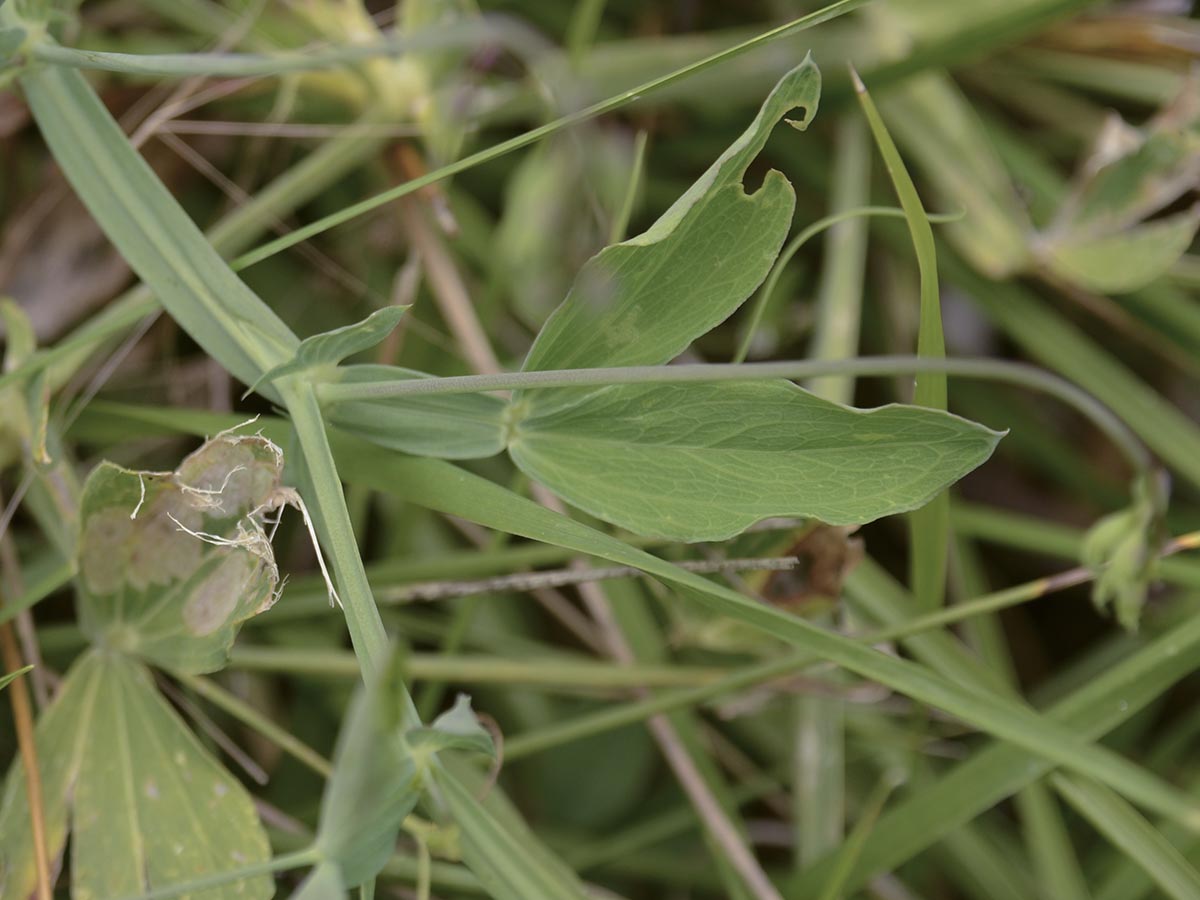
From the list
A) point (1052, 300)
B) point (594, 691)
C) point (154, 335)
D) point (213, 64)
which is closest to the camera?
point (213, 64)

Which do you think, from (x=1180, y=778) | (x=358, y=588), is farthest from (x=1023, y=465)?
(x=358, y=588)

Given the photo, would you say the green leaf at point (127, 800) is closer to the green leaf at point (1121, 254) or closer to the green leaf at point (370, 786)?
the green leaf at point (370, 786)

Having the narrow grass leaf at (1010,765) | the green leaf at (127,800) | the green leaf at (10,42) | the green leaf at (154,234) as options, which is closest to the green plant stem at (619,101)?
the green leaf at (154,234)

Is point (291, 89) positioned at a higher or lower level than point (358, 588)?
higher

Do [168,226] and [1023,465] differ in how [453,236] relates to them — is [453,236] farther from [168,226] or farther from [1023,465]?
[1023,465]

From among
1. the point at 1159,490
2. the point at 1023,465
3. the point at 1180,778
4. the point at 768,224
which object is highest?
the point at 768,224

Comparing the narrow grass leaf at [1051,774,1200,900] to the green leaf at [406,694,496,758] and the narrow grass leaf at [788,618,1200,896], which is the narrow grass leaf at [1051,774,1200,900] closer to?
the narrow grass leaf at [788,618,1200,896]

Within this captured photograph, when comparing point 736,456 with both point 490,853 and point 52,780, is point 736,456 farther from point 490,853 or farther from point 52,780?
point 52,780

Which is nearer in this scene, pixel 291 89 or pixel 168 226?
pixel 168 226
